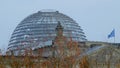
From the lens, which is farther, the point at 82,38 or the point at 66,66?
the point at 82,38

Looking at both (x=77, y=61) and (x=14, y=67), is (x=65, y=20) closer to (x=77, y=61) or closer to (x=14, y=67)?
(x=77, y=61)

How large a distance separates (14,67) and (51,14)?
88923 millimetres

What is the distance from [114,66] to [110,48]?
3951mm

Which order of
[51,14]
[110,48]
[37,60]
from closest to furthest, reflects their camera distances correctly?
[37,60], [110,48], [51,14]

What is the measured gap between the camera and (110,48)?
268 ft

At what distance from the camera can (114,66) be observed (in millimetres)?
78500

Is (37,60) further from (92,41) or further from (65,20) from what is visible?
(65,20)

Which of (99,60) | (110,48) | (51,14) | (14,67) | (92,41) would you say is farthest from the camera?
(51,14)

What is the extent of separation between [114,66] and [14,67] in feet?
103

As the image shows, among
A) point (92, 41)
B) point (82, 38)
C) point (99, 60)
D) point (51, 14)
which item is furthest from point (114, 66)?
point (51, 14)

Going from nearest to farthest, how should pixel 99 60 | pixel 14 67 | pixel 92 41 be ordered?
pixel 14 67 → pixel 99 60 → pixel 92 41

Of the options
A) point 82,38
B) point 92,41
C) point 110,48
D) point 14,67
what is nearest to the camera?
point 14,67

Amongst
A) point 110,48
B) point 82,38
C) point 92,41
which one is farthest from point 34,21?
point 110,48

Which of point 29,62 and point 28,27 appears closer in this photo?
point 29,62
